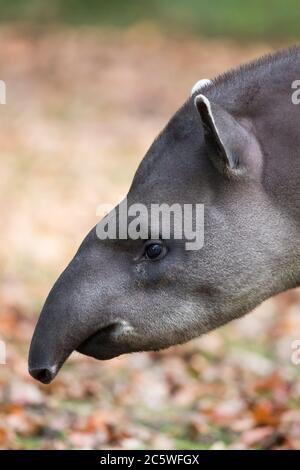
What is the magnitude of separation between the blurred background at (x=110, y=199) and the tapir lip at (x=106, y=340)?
1638 mm

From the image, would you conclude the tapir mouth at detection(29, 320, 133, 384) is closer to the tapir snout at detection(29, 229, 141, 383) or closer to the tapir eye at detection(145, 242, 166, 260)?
the tapir snout at detection(29, 229, 141, 383)

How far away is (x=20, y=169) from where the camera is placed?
1360cm

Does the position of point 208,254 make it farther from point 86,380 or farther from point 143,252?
point 86,380

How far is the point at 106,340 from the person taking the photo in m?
4.75

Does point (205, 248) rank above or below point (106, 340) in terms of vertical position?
above

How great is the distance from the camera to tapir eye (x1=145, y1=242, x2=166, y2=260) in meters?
4.77

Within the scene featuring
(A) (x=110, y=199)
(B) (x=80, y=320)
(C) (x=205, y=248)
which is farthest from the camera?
(A) (x=110, y=199)

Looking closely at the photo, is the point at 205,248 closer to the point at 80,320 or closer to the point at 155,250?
the point at 155,250

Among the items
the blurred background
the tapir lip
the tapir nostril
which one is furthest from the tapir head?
the blurred background

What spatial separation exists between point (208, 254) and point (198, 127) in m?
0.58

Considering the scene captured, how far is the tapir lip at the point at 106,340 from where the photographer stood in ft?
15.5

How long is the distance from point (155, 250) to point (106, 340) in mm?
458

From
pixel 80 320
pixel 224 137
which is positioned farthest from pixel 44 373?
pixel 224 137

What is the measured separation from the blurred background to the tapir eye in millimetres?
1919
